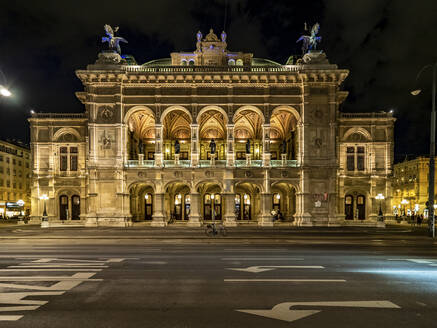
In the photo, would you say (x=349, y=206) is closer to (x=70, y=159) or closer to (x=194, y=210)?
(x=194, y=210)

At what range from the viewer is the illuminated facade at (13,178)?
213 ft

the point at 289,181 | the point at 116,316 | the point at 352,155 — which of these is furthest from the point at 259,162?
the point at 116,316

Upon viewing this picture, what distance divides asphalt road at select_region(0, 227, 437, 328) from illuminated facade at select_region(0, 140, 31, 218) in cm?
5820

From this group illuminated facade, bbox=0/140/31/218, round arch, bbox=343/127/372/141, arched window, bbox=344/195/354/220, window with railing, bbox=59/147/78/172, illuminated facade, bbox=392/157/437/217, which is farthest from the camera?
illuminated facade, bbox=392/157/437/217

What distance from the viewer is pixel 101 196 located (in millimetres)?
36594

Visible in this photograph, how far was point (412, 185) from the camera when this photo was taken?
7388 cm

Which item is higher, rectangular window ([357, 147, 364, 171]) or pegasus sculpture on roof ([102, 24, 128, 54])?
pegasus sculpture on roof ([102, 24, 128, 54])

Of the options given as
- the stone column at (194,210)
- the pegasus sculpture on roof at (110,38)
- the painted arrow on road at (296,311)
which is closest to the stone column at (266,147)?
the stone column at (194,210)

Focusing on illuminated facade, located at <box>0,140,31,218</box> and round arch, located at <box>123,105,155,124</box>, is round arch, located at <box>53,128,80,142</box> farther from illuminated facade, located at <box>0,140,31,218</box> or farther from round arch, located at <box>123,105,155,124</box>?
illuminated facade, located at <box>0,140,31,218</box>

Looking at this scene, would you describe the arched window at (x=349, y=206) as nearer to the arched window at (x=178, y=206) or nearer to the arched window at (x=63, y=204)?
the arched window at (x=178, y=206)

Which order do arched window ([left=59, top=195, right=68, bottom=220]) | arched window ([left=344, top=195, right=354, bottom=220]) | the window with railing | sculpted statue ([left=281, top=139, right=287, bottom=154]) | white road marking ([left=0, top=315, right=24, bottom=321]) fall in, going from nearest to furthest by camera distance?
1. white road marking ([left=0, top=315, right=24, bottom=321])
2. the window with railing
3. arched window ([left=344, top=195, right=354, bottom=220])
4. arched window ([left=59, top=195, right=68, bottom=220])
5. sculpted statue ([left=281, top=139, right=287, bottom=154])

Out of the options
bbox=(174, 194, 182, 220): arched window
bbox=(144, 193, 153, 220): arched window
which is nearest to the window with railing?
bbox=(144, 193, 153, 220): arched window

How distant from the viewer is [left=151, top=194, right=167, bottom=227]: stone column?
36.4m

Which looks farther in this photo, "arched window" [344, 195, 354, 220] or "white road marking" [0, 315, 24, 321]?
"arched window" [344, 195, 354, 220]
